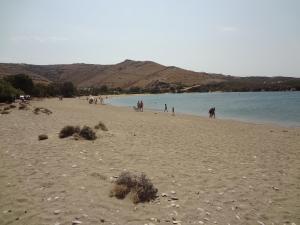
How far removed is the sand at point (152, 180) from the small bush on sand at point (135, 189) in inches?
8.8

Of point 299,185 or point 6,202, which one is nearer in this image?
point 6,202

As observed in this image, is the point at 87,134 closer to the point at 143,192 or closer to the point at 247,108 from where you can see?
the point at 143,192

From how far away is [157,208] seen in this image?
297 inches

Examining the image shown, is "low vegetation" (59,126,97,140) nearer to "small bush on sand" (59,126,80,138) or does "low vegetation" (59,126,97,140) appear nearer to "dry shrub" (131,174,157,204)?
"small bush on sand" (59,126,80,138)

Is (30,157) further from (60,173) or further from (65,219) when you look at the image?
(65,219)

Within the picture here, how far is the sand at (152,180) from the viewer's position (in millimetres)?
7117

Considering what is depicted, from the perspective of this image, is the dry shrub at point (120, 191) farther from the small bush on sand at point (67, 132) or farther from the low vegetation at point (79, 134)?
the small bush on sand at point (67, 132)

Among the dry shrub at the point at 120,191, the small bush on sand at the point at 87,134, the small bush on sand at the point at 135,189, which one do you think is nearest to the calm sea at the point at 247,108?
the small bush on sand at the point at 87,134

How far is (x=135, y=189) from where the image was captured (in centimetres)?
828

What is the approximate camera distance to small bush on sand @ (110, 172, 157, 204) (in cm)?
801

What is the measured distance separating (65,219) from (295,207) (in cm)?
563

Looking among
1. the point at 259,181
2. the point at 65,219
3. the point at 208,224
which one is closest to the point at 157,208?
the point at 208,224

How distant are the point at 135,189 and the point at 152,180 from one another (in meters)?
1.42

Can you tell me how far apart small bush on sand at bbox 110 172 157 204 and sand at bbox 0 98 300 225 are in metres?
0.22
